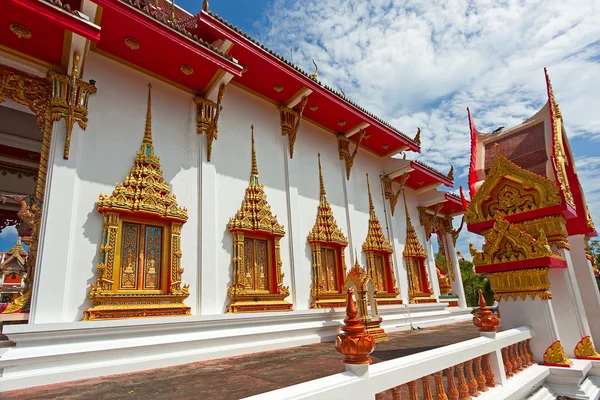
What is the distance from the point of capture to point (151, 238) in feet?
18.7

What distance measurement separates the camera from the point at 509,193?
4238mm

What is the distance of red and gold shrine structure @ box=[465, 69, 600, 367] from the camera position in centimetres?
373

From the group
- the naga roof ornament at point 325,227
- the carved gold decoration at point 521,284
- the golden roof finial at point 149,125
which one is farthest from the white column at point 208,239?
the carved gold decoration at point 521,284

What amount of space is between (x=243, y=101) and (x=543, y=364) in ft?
22.4

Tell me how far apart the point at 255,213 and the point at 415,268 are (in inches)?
265

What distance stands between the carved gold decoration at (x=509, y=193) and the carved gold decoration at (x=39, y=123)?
554 centimetres

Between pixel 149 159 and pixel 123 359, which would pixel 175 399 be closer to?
pixel 123 359

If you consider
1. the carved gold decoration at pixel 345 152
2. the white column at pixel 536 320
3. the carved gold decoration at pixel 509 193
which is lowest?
the white column at pixel 536 320

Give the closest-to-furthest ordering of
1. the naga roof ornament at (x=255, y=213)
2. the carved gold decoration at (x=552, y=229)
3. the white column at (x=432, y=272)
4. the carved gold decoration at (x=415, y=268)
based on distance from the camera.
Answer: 1. the carved gold decoration at (x=552, y=229)
2. the naga roof ornament at (x=255, y=213)
3. the carved gold decoration at (x=415, y=268)
4. the white column at (x=432, y=272)

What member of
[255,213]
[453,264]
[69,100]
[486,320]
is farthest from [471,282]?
[69,100]

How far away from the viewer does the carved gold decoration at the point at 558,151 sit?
157 inches

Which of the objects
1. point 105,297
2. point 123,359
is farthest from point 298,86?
point 123,359

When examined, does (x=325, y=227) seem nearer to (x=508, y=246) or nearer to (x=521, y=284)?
(x=508, y=246)

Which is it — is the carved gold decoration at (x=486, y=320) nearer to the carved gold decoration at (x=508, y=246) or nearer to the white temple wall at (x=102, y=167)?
the carved gold decoration at (x=508, y=246)
